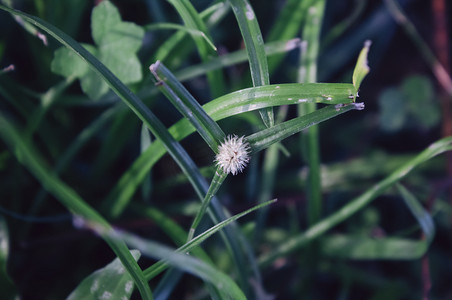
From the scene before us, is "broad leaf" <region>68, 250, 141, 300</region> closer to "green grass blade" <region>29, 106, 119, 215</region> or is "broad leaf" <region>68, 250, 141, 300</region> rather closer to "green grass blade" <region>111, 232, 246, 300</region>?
"green grass blade" <region>111, 232, 246, 300</region>

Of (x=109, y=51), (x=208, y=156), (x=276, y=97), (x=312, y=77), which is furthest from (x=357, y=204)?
(x=109, y=51)

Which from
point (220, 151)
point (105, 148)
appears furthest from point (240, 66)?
point (220, 151)

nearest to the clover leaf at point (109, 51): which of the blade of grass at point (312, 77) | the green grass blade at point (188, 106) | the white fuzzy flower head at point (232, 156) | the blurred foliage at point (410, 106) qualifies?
the green grass blade at point (188, 106)

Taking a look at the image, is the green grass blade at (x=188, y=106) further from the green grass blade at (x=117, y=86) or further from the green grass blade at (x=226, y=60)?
the green grass blade at (x=226, y=60)

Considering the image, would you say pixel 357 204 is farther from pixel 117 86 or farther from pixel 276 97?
pixel 117 86

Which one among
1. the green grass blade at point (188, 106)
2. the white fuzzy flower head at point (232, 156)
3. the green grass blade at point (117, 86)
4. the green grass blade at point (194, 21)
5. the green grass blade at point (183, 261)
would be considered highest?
the green grass blade at point (194, 21)

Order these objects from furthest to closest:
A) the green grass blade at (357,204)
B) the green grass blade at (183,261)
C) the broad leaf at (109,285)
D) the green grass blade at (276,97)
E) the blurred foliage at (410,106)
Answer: the blurred foliage at (410,106), the green grass blade at (357,204), the broad leaf at (109,285), the green grass blade at (276,97), the green grass blade at (183,261)
